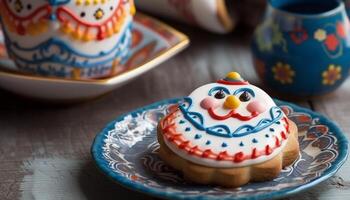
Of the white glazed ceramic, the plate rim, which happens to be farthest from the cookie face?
the white glazed ceramic

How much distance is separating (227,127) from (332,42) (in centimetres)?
27

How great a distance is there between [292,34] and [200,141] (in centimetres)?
28

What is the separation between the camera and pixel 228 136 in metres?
0.75

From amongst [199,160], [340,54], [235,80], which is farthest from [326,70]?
[199,160]

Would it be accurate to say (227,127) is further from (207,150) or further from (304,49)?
(304,49)

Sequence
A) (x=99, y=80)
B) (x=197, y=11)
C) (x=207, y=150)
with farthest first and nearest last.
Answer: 1. (x=197, y=11)
2. (x=99, y=80)
3. (x=207, y=150)

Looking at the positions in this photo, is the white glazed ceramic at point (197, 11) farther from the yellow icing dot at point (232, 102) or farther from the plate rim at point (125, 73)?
the yellow icing dot at point (232, 102)

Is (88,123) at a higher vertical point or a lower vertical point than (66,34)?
lower

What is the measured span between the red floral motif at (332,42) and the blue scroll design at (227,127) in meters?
0.21

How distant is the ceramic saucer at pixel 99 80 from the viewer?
91cm

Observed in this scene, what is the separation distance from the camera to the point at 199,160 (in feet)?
2.43

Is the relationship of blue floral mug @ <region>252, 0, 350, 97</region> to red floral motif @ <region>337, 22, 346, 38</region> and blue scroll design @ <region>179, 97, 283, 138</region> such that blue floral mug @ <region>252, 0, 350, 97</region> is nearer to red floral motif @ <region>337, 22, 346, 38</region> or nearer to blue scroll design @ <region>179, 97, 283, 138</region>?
red floral motif @ <region>337, 22, 346, 38</region>

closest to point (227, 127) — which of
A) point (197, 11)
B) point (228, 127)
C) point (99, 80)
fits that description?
point (228, 127)

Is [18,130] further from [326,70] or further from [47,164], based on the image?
[326,70]
